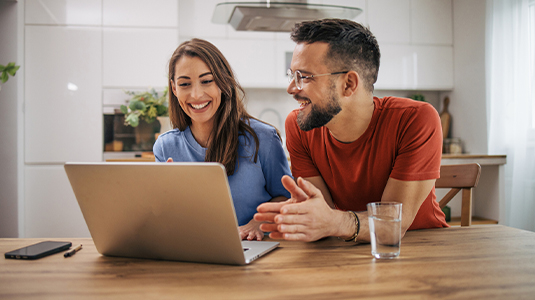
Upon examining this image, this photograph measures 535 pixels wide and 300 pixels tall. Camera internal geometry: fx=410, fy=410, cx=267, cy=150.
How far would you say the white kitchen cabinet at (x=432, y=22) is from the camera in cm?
415

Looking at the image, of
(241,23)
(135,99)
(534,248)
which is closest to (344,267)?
(534,248)

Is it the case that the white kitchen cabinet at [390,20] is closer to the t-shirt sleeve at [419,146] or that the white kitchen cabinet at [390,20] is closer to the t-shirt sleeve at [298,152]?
the t-shirt sleeve at [298,152]

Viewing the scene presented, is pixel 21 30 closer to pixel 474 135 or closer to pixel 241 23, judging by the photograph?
pixel 241 23

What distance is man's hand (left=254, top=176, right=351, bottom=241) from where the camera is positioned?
2.79 feet

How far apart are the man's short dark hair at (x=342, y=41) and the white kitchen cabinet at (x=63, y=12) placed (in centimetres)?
280

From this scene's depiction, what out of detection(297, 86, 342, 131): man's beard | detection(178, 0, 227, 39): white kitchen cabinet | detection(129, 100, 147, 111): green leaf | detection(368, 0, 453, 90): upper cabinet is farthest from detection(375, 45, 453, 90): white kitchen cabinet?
detection(297, 86, 342, 131): man's beard

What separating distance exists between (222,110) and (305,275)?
0.87 metres

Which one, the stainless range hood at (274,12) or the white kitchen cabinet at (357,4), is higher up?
the white kitchen cabinet at (357,4)

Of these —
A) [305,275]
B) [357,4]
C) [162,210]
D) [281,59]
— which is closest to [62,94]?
[281,59]

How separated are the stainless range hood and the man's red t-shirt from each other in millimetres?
1321

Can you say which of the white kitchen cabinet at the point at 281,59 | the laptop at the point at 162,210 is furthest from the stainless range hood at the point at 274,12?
the laptop at the point at 162,210

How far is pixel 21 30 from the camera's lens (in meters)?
3.38

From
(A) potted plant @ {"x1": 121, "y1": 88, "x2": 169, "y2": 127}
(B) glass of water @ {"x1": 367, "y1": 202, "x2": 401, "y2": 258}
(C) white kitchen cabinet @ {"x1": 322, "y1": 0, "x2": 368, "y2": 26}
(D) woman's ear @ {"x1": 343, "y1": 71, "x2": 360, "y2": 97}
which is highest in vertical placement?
(C) white kitchen cabinet @ {"x1": 322, "y1": 0, "x2": 368, "y2": 26}

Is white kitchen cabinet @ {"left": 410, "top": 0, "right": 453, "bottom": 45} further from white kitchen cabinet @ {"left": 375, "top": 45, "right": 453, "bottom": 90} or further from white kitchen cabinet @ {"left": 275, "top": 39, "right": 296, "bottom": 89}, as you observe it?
white kitchen cabinet @ {"left": 275, "top": 39, "right": 296, "bottom": 89}
